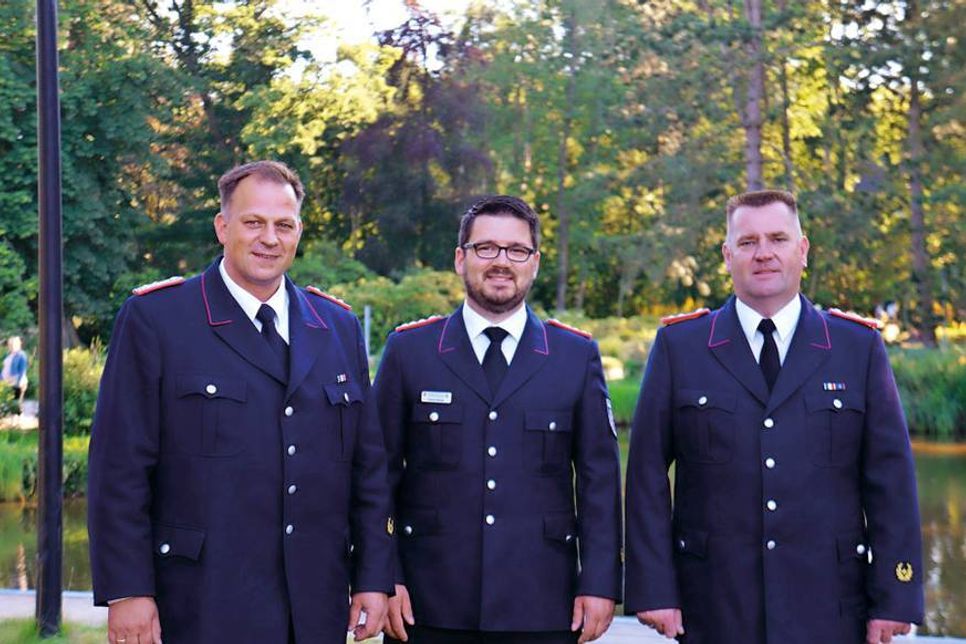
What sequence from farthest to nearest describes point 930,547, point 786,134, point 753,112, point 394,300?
point 786,134 → point 394,300 → point 753,112 → point 930,547

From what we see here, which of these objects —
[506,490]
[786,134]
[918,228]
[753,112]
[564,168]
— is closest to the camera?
[506,490]

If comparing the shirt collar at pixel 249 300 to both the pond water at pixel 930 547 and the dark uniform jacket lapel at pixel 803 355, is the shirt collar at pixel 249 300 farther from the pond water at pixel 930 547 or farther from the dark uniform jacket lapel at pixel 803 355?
the pond water at pixel 930 547

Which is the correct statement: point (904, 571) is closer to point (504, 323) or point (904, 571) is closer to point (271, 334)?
point (504, 323)

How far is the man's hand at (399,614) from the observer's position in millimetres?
3728

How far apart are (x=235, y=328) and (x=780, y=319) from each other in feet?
5.39

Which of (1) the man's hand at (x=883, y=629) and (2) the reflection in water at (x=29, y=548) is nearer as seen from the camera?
(1) the man's hand at (x=883, y=629)

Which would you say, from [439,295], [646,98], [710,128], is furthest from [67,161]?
[710,128]

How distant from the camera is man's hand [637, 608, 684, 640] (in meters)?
3.68

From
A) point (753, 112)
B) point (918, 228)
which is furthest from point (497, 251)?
point (918, 228)

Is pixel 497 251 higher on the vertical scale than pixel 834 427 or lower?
higher

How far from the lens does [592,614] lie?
146 inches

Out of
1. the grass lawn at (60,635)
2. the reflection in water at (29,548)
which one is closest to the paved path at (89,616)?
the grass lawn at (60,635)

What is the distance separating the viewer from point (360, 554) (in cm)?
364

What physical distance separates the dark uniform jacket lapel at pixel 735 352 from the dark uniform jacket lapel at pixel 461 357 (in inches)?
28.2
